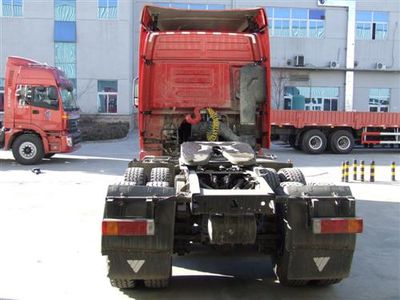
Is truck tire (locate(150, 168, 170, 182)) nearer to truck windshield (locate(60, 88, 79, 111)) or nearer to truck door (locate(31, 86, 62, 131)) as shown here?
truck door (locate(31, 86, 62, 131))

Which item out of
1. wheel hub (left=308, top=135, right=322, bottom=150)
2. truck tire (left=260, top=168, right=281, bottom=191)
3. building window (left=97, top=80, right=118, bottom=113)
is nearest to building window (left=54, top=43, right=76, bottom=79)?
building window (left=97, top=80, right=118, bottom=113)

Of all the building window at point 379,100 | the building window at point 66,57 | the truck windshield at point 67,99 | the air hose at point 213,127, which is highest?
the building window at point 66,57

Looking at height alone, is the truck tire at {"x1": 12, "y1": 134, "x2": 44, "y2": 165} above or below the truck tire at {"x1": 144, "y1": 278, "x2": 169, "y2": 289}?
above

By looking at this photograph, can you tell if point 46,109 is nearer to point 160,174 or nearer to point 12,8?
point 160,174

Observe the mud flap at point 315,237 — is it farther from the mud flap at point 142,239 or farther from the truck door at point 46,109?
the truck door at point 46,109

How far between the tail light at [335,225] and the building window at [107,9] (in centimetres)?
3219

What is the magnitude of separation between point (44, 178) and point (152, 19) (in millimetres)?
6768

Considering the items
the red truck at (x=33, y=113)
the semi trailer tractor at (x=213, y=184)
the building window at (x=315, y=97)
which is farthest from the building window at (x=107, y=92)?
the semi trailer tractor at (x=213, y=184)

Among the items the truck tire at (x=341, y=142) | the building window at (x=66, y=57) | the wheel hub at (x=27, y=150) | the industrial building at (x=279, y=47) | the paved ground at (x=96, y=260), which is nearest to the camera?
the paved ground at (x=96, y=260)

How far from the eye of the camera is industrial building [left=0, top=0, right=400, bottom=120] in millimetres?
34688

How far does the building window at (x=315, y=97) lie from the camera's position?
3844 cm

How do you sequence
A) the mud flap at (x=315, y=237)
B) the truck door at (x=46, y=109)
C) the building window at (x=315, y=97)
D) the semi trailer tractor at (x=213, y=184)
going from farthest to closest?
the building window at (x=315, y=97) < the truck door at (x=46, y=109) < the mud flap at (x=315, y=237) < the semi trailer tractor at (x=213, y=184)

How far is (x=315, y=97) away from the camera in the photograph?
127 feet

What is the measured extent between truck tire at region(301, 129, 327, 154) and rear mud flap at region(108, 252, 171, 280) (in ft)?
59.7
